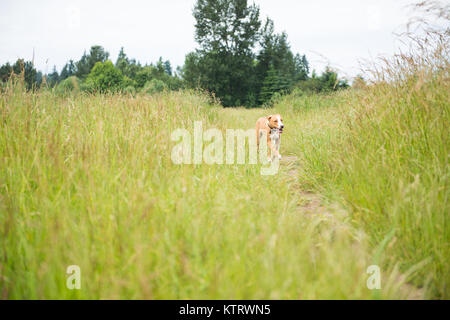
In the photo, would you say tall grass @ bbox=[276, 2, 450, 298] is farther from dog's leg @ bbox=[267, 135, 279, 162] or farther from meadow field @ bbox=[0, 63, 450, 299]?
dog's leg @ bbox=[267, 135, 279, 162]

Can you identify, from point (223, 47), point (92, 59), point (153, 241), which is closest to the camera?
point (153, 241)

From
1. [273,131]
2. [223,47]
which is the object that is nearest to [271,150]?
[273,131]

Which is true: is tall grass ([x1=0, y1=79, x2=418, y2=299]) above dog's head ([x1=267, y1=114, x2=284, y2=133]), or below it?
below

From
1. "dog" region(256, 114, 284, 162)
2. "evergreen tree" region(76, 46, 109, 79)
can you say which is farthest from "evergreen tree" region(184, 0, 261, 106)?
"evergreen tree" region(76, 46, 109, 79)

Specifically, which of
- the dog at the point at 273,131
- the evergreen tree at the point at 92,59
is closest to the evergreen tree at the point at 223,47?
the dog at the point at 273,131

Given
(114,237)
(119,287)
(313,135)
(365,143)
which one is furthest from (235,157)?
(119,287)

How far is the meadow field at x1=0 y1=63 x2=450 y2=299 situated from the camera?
125 centimetres

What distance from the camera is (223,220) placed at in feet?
6.13

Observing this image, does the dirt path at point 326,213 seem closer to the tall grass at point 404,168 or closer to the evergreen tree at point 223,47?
the tall grass at point 404,168

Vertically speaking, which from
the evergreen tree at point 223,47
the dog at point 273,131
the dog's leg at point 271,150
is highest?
the evergreen tree at point 223,47

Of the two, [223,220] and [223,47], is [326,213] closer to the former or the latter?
[223,220]

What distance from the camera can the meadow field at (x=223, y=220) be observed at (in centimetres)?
125

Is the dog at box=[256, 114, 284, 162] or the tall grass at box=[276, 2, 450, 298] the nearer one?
the tall grass at box=[276, 2, 450, 298]
